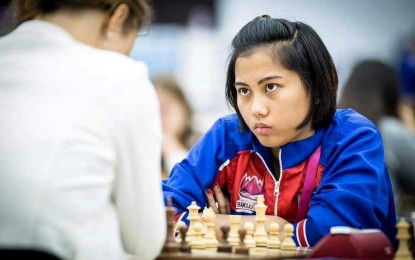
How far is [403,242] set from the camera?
8.30 feet

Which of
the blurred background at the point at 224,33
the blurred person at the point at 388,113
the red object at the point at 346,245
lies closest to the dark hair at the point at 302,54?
the red object at the point at 346,245

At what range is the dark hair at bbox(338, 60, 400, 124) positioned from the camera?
5.09m

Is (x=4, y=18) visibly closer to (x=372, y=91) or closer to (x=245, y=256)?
(x=372, y=91)

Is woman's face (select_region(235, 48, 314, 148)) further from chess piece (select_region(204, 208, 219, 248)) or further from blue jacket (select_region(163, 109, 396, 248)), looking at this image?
chess piece (select_region(204, 208, 219, 248))

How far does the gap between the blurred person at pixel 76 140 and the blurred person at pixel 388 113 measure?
2.70m

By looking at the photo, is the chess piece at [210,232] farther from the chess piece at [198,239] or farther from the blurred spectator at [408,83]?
the blurred spectator at [408,83]

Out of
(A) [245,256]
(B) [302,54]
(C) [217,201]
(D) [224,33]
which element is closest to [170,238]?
(A) [245,256]

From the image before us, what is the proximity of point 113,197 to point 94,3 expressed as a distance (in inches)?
19.9

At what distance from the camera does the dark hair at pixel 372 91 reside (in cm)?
509

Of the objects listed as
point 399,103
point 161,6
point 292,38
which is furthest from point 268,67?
point 161,6

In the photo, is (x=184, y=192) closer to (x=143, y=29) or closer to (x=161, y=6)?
(x=143, y=29)

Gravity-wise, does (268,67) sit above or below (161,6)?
above

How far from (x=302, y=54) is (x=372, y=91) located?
231cm

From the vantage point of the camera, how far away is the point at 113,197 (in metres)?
2.25
